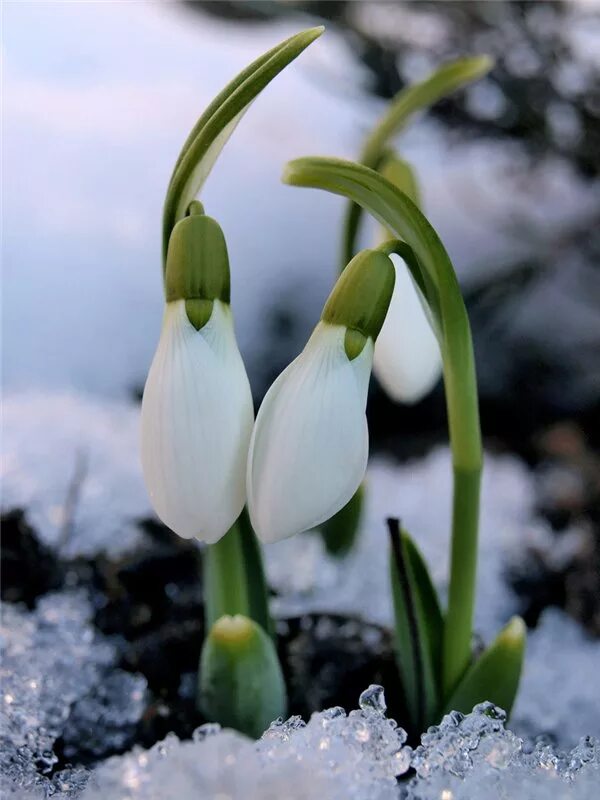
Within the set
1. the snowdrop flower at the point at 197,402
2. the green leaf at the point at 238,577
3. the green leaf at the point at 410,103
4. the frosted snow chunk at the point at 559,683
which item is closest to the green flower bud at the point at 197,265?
the snowdrop flower at the point at 197,402

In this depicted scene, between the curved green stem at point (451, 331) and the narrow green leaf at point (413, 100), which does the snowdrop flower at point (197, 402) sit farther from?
the narrow green leaf at point (413, 100)

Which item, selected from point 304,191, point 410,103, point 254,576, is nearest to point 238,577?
point 254,576

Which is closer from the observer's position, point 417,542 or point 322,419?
point 322,419

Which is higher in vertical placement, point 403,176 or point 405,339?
point 403,176

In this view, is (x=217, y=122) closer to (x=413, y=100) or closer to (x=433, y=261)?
(x=433, y=261)

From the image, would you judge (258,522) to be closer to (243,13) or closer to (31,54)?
(31,54)

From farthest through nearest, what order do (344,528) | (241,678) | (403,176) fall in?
(344,528), (403,176), (241,678)

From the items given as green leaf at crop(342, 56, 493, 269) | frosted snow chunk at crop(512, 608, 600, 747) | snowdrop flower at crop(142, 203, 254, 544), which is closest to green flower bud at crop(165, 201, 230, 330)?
snowdrop flower at crop(142, 203, 254, 544)

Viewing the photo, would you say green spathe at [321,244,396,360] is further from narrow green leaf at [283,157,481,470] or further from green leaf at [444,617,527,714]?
green leaf at [444,617,527,714]
